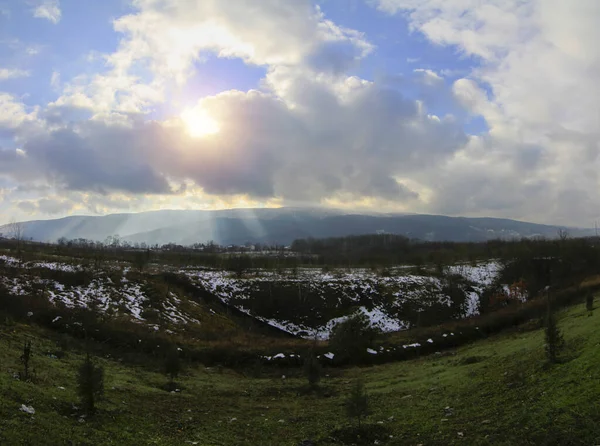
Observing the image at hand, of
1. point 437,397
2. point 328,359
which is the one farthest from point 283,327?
point 437,397

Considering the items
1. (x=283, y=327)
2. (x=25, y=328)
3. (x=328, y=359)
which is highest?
(x=25, y=328)

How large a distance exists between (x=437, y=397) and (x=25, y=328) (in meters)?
29.1

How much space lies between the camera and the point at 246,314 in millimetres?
66250

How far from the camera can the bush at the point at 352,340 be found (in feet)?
109

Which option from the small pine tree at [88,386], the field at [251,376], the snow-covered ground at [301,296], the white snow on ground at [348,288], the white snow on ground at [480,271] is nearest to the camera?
the field at [251,376]

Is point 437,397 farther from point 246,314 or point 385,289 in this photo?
point 385,289

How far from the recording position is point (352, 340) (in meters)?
33.8

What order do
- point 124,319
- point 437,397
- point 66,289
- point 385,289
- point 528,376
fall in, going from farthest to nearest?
point 385,289 < point 66,289 < point 124,319 < point 437,397 < point 528,376

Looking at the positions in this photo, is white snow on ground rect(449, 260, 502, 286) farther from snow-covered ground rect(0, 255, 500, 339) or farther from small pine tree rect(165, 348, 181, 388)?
small pine tree rect(165, 348, 181, 388)

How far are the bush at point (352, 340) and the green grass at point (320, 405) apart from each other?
26.3ft

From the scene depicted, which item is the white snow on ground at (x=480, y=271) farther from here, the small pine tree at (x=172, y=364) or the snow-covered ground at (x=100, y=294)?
the small pine tree at (x=172, y=364)

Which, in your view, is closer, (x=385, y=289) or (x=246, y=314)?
(x=246, y=314)

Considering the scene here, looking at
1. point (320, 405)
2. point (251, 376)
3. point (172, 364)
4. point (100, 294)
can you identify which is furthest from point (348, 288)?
point (320, 405)

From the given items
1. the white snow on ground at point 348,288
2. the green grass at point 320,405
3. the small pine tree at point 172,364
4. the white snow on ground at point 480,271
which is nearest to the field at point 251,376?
the green grass at point 320,405
